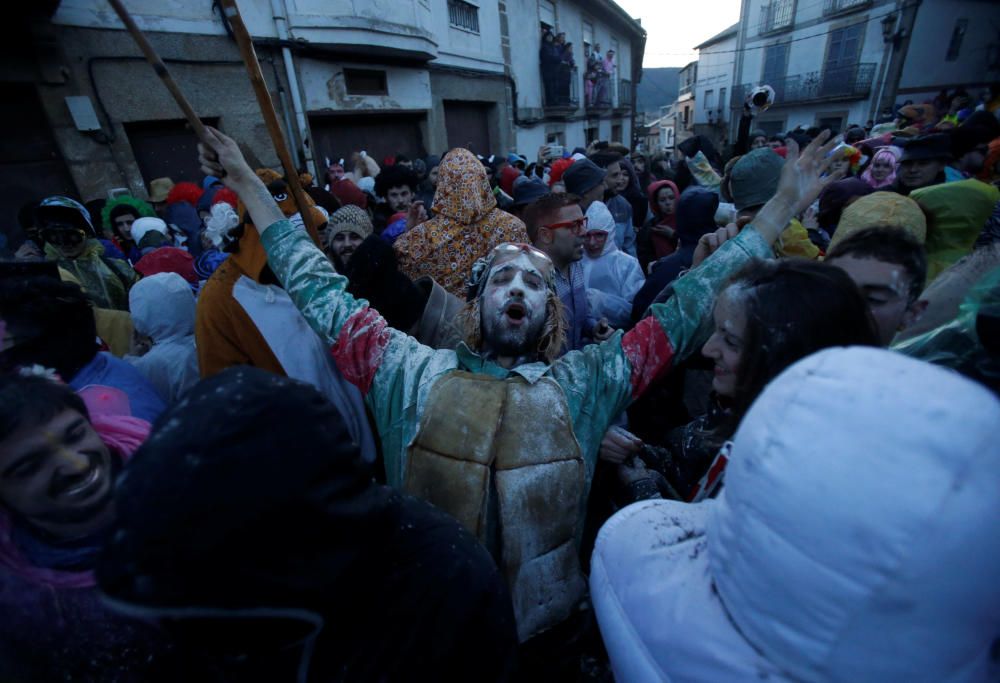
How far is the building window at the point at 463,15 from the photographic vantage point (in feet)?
38.6

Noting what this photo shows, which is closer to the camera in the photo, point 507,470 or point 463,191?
point 507,470

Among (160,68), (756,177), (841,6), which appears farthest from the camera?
(841,6)

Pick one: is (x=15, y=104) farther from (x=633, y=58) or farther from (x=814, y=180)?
(x=633, y=58)

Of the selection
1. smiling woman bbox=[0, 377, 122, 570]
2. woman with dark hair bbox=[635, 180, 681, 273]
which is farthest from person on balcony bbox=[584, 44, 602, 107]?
smiling woman bbox=[0, 377, 122, 570]

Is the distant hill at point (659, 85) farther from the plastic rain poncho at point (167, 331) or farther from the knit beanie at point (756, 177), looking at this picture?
the plastic rain poncho at point (167, 331)

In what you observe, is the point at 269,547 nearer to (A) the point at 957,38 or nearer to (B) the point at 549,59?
(B) the point at 549,59

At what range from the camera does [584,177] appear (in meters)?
4.16

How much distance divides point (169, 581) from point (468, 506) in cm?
89

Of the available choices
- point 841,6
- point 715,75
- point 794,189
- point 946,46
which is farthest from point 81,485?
point 715,75

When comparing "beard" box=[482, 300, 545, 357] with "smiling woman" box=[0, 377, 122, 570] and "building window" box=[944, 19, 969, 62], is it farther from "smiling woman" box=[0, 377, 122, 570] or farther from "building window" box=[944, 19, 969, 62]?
"building window" box=[944, 19, 969, 62]

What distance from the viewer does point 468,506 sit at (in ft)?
4.57

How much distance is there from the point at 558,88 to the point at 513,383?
18.4 metres

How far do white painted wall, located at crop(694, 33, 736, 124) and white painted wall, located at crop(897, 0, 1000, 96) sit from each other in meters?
11.0

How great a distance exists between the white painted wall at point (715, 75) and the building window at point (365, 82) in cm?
2945
